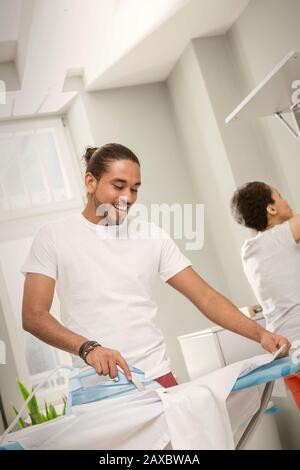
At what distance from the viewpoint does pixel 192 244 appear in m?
3.62

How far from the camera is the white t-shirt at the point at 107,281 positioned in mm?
1350

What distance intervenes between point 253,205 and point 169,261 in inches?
33.7

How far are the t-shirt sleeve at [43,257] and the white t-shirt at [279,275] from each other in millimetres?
911

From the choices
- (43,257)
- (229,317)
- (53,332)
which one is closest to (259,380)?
(229,317)

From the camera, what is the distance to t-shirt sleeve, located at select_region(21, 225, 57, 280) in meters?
1.34

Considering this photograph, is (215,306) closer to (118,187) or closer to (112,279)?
(112,279)

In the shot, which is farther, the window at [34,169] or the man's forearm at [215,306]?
the window at [34,169]

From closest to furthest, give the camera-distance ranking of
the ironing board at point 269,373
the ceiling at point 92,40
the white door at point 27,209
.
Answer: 1. the ironing board at point 269,373
2. the ceiling at point 92,40
3. the white door at point 27,209

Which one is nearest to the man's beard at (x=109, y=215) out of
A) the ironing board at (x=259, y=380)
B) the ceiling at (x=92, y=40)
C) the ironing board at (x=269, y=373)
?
the ironing board at (x=259, y=380)

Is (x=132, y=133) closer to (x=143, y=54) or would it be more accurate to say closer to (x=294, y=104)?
(x=143, y=54)

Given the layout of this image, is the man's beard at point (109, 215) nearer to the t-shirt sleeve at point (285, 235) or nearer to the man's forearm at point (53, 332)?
the man's forearm at point (53, 332)
